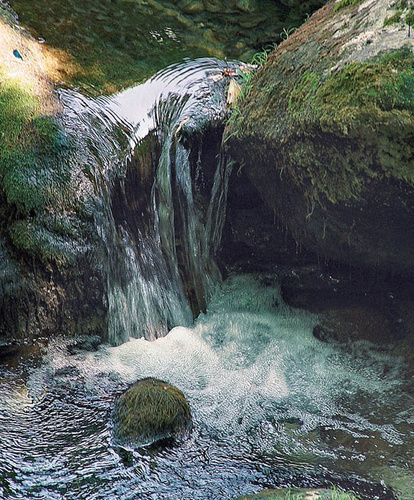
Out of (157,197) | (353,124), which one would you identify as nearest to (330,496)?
(353,124)

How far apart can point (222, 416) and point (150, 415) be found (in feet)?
1.92

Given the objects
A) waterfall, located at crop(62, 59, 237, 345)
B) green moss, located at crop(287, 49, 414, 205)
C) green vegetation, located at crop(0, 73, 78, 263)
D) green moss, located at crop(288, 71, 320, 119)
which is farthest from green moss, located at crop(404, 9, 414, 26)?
green vegetation, located at crop(0, 73, 78, 263)

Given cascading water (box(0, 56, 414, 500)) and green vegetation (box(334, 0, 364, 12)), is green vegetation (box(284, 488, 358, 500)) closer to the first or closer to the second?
cascading water (box(0, 56, 414, 500))

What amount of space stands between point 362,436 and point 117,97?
4046 millimetres

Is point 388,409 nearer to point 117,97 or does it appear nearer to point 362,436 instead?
point 362,436

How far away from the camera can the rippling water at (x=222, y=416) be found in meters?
3.19

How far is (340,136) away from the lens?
3.95 m

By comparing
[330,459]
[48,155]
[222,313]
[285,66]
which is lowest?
[330,459]

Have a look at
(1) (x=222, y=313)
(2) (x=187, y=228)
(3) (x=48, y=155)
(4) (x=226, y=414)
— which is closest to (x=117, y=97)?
(3) (x=48, y=155)

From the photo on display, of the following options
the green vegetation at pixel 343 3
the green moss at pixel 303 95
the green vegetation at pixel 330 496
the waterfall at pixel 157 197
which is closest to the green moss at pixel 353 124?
the green moss at pixel 303 95

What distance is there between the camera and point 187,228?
5578mm

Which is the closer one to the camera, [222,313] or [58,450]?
[58,450]

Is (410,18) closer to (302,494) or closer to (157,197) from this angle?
(157,197)

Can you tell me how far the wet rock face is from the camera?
3.71 metres
